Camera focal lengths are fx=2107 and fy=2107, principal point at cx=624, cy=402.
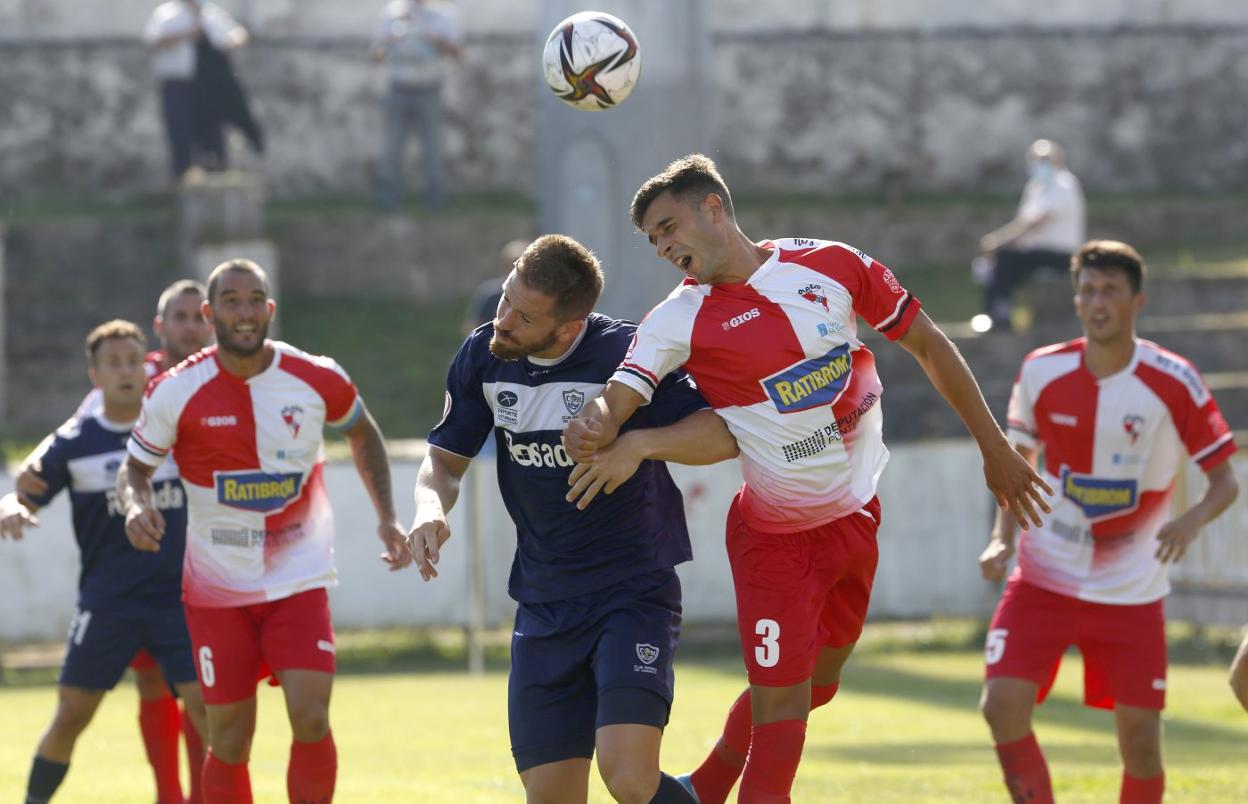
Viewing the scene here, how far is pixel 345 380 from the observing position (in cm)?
866

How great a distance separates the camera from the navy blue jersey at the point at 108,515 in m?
9.79

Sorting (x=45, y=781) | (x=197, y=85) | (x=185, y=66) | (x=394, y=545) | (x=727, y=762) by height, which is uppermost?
(x=185, y=66)

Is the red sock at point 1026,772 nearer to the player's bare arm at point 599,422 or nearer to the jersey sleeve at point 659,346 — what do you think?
the jersey sleeve at point 659,346

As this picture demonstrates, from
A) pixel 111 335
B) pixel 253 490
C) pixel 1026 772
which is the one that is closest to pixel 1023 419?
pixel 1026 772

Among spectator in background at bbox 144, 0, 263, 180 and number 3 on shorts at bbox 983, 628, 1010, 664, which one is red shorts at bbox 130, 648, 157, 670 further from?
spectator in background at bbox 144, 0, 263, 180

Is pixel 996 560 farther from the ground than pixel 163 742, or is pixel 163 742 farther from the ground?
pixel 996 560

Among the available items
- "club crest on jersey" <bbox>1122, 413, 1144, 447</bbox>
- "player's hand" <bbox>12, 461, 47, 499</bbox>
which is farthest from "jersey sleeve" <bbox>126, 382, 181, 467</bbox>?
"club crest on jersey" <bbox>1122, 413, 1144, 447</bbox>

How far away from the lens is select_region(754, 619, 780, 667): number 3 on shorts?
720cm

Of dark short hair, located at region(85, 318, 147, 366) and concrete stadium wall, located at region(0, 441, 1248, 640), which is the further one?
concrete stadium wall, located at region(0, 441, 1248, 640)

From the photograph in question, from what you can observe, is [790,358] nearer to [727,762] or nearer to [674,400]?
[674,400]

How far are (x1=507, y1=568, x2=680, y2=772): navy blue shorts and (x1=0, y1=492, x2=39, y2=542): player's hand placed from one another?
112 inches

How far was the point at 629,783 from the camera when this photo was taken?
669cm

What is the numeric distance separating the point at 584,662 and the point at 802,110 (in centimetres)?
2097

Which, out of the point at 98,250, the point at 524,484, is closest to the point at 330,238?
the point at 98,250
